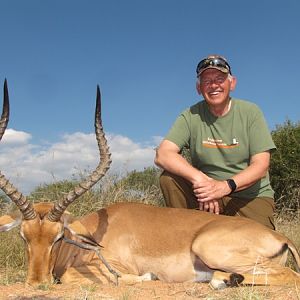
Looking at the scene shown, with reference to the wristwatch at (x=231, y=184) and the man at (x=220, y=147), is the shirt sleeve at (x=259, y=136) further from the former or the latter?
the wristwatch at (x=231, y=184)

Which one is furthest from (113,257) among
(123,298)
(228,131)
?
(228,131)

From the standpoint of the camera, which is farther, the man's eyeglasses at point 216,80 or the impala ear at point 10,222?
the man's eyeglasses at point 216,80

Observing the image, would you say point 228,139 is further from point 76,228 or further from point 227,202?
point 76,228

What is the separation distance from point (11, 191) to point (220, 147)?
2.73m

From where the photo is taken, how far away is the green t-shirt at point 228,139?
21.2ft

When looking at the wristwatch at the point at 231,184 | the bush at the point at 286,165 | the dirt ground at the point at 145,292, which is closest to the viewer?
the dirt ground at the point at 145,292

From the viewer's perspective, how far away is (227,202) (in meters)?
6.57

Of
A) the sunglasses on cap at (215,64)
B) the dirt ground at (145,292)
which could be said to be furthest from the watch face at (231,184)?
the sunglasses on cap at (215,64)

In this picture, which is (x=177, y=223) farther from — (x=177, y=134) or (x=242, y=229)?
(x=177, y=134)

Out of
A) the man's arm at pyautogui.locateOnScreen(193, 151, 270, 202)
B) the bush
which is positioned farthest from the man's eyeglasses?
the bush

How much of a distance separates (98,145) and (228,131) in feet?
6.68

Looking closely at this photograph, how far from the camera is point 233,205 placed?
6602 mm

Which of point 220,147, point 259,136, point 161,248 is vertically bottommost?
point 161,248

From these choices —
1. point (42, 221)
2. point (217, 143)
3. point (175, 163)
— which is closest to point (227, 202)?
point (217, 143)
